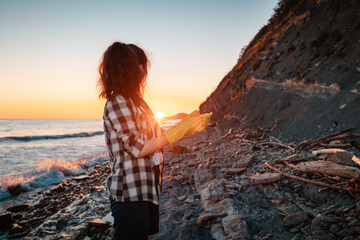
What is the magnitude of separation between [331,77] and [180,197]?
299 inches

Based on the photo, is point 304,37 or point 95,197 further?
point 304,37

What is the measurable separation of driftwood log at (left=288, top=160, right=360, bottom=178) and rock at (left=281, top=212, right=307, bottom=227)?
1.13 metres

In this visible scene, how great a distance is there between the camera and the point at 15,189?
7.46 metres

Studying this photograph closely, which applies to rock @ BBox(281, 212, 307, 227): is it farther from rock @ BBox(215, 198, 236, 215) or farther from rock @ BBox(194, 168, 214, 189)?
rock @ BBox(194, 168, 214, 189)

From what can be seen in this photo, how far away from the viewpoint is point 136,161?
4.83 ft

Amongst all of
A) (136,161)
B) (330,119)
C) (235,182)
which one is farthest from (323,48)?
(136,161)

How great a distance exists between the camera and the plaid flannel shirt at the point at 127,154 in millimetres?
1387

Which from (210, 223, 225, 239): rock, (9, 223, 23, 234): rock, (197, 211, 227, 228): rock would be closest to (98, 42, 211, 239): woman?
(210, 223, 225, 239): rock

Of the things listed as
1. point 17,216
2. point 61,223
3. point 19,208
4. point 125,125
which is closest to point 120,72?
point 125,125

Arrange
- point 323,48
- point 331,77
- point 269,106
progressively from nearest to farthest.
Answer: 1. point 331,77
2. point 323,48
3. point 269,106

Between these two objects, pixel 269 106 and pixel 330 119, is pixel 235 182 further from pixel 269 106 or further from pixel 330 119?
pixel 269 106

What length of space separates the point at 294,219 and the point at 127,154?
107 inches

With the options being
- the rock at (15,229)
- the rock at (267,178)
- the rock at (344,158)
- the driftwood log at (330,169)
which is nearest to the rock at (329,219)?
the driftwood log at (330,169)

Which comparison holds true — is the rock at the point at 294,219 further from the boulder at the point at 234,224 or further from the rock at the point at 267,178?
the rock at the point at 267,178
